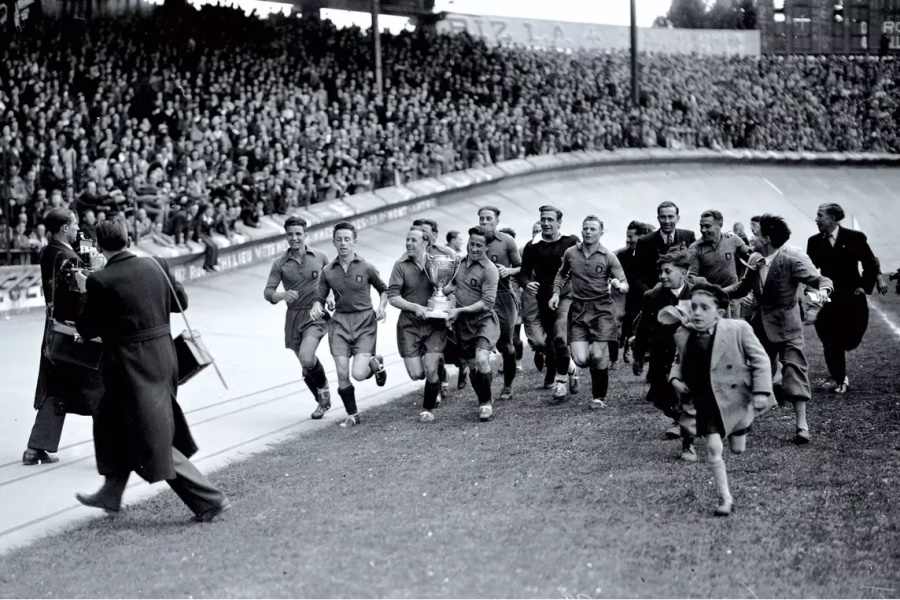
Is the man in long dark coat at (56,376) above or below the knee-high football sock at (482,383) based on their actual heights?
above

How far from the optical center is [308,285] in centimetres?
944

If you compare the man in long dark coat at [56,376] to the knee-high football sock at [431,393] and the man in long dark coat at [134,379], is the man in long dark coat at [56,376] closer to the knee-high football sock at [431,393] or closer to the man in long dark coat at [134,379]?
the man in long dark coat at [134,379]

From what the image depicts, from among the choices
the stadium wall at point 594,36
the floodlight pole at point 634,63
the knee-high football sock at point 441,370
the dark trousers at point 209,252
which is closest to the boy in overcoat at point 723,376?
the knee-high football sock at point 441,370

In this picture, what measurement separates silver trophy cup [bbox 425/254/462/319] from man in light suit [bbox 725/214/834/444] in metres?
2.55

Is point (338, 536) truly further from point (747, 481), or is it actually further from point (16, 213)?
point (16, 213)

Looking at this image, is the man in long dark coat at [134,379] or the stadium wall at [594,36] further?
the stadium wall at [594,36]

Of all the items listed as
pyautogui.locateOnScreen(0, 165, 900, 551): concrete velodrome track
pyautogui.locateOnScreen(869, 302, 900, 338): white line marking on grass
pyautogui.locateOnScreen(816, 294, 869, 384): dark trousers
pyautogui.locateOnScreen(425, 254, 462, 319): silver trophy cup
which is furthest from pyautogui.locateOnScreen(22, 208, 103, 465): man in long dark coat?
pyautogui.locateOnScreen(869, 302, 900, 338): white line marking on grass

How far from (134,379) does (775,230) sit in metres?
4.90

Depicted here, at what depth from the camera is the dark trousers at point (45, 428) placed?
7309 mm

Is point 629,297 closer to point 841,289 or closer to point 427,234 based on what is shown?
point 841,289

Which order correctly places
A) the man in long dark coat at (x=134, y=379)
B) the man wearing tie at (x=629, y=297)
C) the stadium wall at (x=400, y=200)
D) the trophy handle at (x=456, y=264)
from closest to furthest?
the man in long dark coat at (x=134, y=379) → the trophy handle at (x=456, y=264) → the man wearing tie at (x=629, y=297) → the stadium wall at (x=400, y=200)

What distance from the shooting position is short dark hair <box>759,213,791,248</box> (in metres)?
7.88

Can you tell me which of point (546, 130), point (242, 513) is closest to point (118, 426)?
point (242, 513)

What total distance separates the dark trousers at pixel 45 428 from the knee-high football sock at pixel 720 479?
450 centimetres
